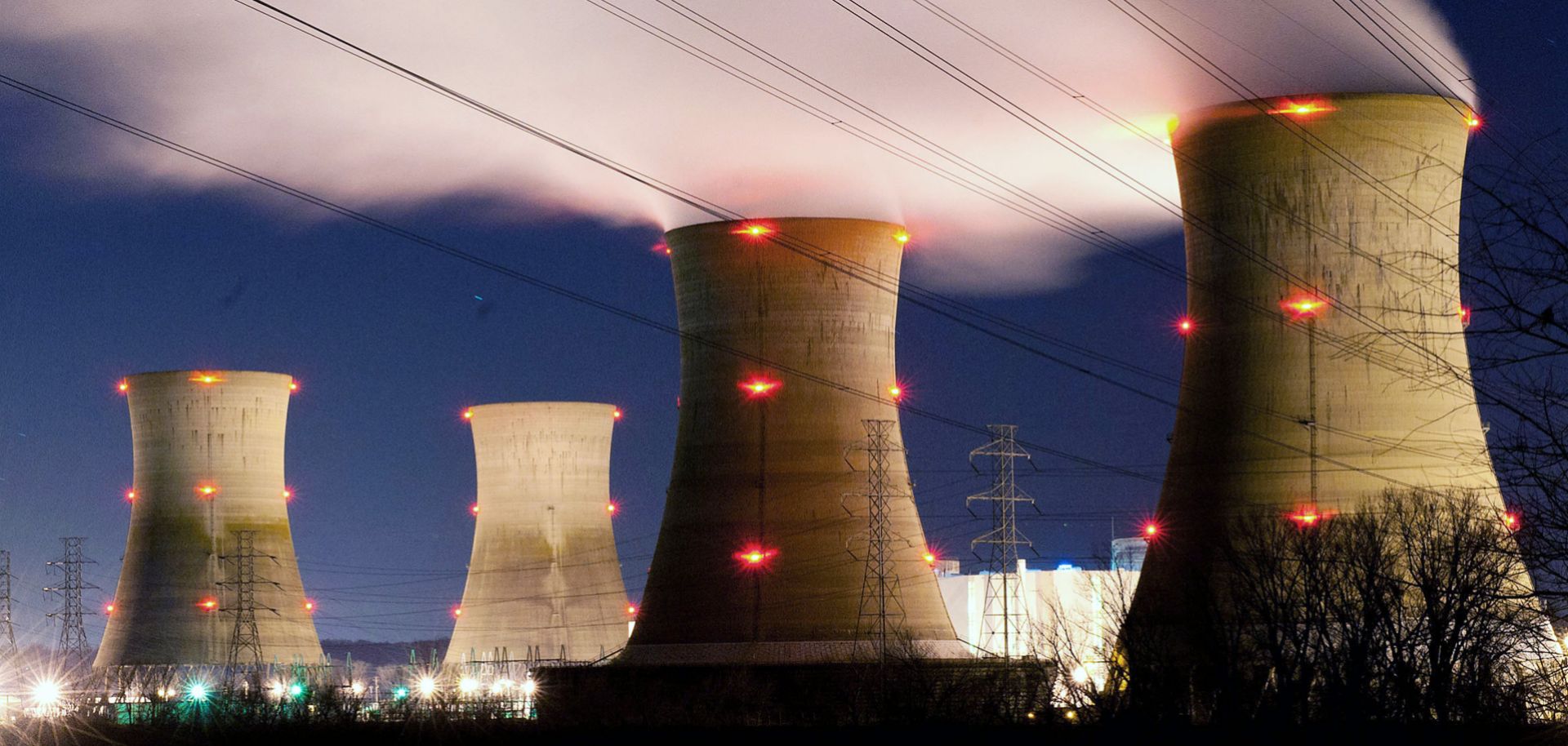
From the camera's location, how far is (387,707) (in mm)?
31156

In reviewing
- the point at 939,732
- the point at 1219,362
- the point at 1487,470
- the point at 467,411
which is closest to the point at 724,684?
the point at 939,732

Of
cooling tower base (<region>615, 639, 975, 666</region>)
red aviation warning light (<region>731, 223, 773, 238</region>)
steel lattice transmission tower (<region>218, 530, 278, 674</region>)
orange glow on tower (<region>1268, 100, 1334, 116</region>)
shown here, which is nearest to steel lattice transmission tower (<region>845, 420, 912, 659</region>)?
cooling tower base (<region>615, 639, 975, 666</region>)

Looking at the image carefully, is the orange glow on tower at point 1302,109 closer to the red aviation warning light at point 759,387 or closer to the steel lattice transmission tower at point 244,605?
the red aviation warning light at point 759,387

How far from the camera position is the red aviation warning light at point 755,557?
79.6 feet

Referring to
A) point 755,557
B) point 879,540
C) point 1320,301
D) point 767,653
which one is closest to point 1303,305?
point 1320,301

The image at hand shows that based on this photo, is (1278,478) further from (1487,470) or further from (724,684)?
(724,684)

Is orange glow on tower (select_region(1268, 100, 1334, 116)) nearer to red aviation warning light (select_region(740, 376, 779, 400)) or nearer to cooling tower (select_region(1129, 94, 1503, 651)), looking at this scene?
cooling tower (select_region(1129, 94, 1503, 651))

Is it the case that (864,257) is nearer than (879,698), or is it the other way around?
(879,698)

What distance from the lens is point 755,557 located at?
79.9 ft

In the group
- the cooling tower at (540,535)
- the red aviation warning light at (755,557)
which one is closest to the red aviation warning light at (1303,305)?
the red aviation warning light at (755,557)

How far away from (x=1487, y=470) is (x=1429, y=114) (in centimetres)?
403

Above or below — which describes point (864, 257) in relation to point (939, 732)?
above

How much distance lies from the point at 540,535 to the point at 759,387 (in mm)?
13689

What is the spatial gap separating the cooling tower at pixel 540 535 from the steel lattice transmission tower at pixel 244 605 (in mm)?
3903
